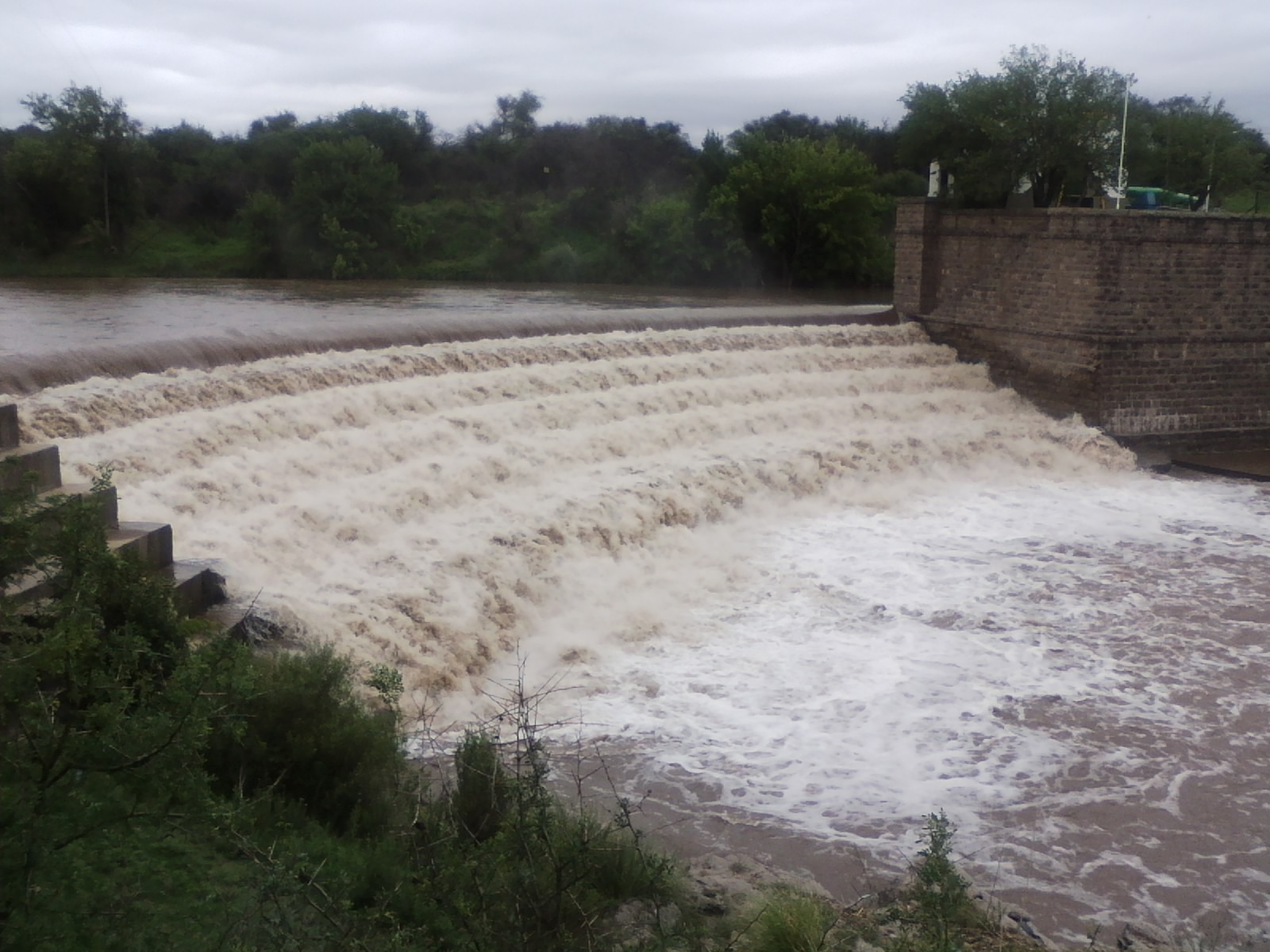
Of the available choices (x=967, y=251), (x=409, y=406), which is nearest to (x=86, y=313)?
(x=409, y=406)

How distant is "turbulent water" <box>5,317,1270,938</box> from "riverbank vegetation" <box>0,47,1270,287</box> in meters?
6.14

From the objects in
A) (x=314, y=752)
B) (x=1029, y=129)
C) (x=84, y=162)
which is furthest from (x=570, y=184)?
(x=314, y=752)

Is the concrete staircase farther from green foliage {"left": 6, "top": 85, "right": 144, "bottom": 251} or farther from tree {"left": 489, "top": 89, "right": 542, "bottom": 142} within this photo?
tree {"left": 489, "top": 89, "right": 542, "bottom": 142}

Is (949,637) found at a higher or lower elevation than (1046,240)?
lower

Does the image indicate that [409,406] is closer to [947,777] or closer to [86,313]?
[947,777]

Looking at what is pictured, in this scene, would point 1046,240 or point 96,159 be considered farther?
point 96,159

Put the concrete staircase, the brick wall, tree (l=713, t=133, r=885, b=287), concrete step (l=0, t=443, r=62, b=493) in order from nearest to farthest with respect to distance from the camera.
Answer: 1. concrete step (l=0, t=443, r=62, b=493)
2. the concrete staircase
3. the brick wall
4. tree (l=713, t=133, r=885, b=287)

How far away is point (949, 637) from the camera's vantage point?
7.61 meters

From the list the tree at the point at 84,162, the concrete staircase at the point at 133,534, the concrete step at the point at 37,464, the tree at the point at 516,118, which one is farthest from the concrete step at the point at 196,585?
the tree at the point at 516,118

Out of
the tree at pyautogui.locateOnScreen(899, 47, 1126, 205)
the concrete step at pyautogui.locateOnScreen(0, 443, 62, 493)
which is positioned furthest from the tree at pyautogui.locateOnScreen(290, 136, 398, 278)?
the concrete step at pyautogui.locateOnScreen(0, 443, 62, 493)

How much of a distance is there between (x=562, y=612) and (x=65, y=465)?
3362 millimetres

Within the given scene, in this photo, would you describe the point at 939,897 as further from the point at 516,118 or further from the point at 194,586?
the point at 516,118

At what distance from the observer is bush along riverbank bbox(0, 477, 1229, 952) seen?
291cm

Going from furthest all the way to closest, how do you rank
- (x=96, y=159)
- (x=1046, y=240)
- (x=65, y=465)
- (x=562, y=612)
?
(x=96, y=159), (x=1046, y=240), (x=562, y=612), (x=65, y=465)
